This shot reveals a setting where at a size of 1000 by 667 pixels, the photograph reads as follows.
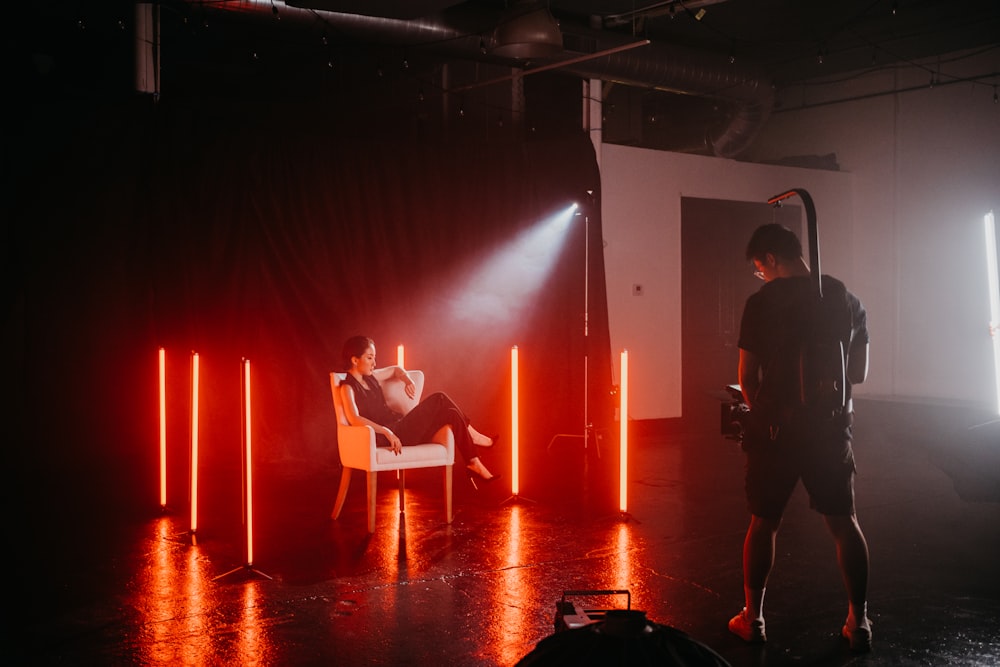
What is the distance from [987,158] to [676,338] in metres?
3.50

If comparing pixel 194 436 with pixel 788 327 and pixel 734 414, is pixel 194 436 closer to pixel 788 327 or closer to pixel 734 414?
pixel 734 414

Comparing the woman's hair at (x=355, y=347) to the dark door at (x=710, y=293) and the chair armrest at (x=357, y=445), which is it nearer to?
the chair armrest at (x=357, y=445)

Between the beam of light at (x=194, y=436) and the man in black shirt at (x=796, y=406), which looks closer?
the man in black shirt at (x=796, y=406)

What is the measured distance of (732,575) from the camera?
4316mm

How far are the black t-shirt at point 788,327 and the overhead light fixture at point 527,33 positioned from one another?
133 inches

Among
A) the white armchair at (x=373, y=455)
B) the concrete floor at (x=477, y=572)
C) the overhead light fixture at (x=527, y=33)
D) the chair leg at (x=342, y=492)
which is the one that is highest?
the overhead light fixture at (x=527, y=33)

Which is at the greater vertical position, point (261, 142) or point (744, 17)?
point (744, 17)

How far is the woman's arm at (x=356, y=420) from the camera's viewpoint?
523 centimetres

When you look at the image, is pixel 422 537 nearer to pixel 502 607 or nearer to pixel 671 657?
pixel 502 607

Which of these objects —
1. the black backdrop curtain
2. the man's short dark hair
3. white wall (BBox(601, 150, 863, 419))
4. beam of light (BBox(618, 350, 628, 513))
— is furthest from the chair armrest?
white wall (BBox(601, 150, 863, 419))

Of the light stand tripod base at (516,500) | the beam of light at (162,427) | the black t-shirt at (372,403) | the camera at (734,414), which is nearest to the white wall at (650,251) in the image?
the light stand tripod base at (516,500)

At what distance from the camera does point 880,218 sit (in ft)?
33.4

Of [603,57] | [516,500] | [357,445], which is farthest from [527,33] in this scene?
[516,500]

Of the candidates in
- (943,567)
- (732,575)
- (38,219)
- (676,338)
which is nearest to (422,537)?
(732,575)
